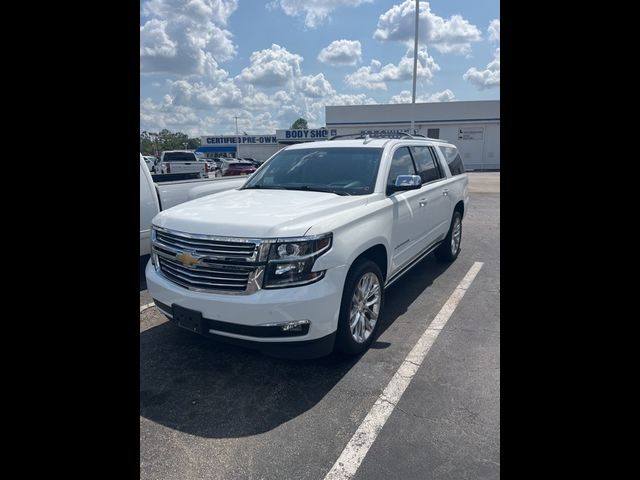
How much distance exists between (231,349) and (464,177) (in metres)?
5.12

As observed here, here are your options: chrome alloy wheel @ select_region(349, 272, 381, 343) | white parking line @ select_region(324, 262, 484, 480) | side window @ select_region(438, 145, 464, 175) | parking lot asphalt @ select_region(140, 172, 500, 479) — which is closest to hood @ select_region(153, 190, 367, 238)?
chrome alloy wheel @ select_region(349, 272, 381, 343)

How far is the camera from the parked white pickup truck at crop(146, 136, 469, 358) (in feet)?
9.73

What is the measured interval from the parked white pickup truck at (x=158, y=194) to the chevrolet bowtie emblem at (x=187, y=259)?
2.00 meters

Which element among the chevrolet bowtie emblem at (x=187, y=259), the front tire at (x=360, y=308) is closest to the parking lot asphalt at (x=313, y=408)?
the front tire at (x=360, y=308)

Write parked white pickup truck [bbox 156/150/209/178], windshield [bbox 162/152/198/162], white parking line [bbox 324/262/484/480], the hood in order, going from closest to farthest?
white parking line [bbox 324/262/484/480] < the hood < parked white pickup truck [bbox 156/150/209/178] < windshield [bbox 162/152/198/162]

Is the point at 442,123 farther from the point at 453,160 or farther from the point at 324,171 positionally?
the point at 324,171

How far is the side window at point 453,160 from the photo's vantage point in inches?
256

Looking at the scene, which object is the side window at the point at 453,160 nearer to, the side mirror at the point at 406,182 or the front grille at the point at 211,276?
the side mirror at the point at 406,182

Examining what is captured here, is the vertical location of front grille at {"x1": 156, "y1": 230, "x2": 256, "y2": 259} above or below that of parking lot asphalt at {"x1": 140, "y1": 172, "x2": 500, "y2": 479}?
above

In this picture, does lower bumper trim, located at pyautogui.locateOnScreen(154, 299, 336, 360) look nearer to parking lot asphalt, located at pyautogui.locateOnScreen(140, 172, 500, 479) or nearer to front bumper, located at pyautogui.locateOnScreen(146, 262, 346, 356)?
front bumper, located at pyautogui.locateOnScreen(146, 262, 346, 356)

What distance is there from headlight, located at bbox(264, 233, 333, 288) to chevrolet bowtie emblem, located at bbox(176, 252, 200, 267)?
62 cm

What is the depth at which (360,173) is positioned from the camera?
4266 mm
